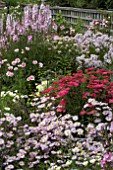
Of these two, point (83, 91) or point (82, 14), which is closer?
point (83, 91)

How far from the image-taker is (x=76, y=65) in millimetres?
6898

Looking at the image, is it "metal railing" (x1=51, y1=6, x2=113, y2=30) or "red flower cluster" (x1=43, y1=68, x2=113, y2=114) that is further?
"metal railing" (x1=51, y1=6, x2=113, y2=30)

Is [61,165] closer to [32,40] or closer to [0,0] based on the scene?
[32,40]

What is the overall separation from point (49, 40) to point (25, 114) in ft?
9.77

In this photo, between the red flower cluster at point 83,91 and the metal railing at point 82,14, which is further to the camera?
the metal railing at point 82,14

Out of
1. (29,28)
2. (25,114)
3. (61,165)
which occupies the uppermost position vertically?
(29,28)

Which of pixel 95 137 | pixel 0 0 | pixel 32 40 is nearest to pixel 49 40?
pixel 32 40

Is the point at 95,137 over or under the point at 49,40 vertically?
under

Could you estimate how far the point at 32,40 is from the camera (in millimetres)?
7246

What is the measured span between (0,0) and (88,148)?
17336 millimetres

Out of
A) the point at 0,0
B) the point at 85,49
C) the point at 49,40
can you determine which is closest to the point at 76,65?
the point at 85,49

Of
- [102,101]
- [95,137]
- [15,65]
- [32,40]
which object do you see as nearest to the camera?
[95,137]

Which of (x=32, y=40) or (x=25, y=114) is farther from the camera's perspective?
(x=32, y=40)

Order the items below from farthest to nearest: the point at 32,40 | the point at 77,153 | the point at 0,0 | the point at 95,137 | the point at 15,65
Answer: the point at 0,0 → the point at 32,40 → the point at 15,65 → the point at 95,137 → the point at 77,153
